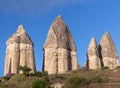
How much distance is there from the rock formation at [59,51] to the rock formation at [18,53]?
273cm

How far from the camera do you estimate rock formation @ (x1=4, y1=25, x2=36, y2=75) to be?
6902cm

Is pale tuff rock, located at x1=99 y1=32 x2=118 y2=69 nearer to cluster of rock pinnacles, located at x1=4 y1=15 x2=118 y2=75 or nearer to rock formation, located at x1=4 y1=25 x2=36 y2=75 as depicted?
cluster of rock pinnacles, located at x1=4 y1=15 x2=118 y2=75

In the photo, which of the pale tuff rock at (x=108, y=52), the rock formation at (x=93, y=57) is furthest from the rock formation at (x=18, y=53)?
the pale tuff rock at (x=108, y=52)

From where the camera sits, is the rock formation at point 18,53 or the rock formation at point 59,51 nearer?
the rock formation at point 18,53

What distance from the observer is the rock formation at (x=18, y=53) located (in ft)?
226

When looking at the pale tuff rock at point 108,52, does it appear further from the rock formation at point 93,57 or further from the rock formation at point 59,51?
the rock formation at point 59,51

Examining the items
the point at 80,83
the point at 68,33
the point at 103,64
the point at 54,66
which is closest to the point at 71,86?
the point at 80,83

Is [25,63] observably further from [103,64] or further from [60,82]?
[60,82]

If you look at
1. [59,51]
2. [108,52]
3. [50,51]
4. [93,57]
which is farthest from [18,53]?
[108,52]

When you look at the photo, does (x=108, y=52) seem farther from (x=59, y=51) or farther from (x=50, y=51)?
(x=50, y=51)

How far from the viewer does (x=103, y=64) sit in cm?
8112

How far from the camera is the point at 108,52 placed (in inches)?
3268

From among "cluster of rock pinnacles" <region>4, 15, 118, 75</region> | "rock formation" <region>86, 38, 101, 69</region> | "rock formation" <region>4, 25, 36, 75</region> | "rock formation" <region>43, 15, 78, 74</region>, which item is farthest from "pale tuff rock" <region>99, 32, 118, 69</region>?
"rock formation" <region>4, 25, 36, 75</region>

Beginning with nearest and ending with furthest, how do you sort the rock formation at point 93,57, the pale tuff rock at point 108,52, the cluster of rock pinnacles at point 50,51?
the cluster of rock pinnacles at point 50,51 < the rock formation at point 93,57 < the pale tuff rock at point 108,52
